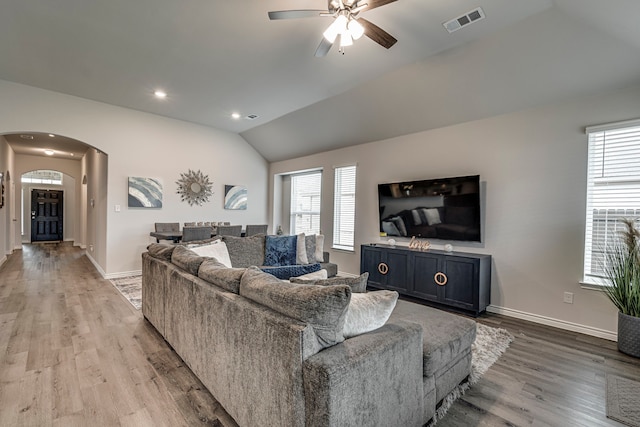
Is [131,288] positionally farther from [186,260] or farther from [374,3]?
[374,3]

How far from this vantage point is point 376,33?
2.42m

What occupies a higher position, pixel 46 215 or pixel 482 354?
pixel 46 215

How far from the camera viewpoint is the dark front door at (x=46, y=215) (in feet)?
32.4

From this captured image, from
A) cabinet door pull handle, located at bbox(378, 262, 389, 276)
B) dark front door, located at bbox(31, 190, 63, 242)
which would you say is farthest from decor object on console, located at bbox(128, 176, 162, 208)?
dark front door, located at bbox(31, 190, 63, 242)

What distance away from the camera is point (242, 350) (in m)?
1.58

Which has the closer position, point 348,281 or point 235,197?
point 348,281

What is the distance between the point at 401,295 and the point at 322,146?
10.9 feet

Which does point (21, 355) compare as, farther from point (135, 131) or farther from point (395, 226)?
point (395, 226)

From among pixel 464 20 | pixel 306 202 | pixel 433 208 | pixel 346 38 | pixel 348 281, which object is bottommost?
pixel 348 281

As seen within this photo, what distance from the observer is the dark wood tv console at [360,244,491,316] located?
3.63 meters

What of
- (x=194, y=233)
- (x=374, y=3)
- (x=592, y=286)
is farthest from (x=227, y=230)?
(x=592, y=286)

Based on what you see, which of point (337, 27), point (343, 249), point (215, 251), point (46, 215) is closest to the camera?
point (337, 27)

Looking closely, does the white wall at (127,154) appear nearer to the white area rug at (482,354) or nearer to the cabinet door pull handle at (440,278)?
the cabinet door pull handle at (440,278)

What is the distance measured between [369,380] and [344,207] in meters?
4.67
